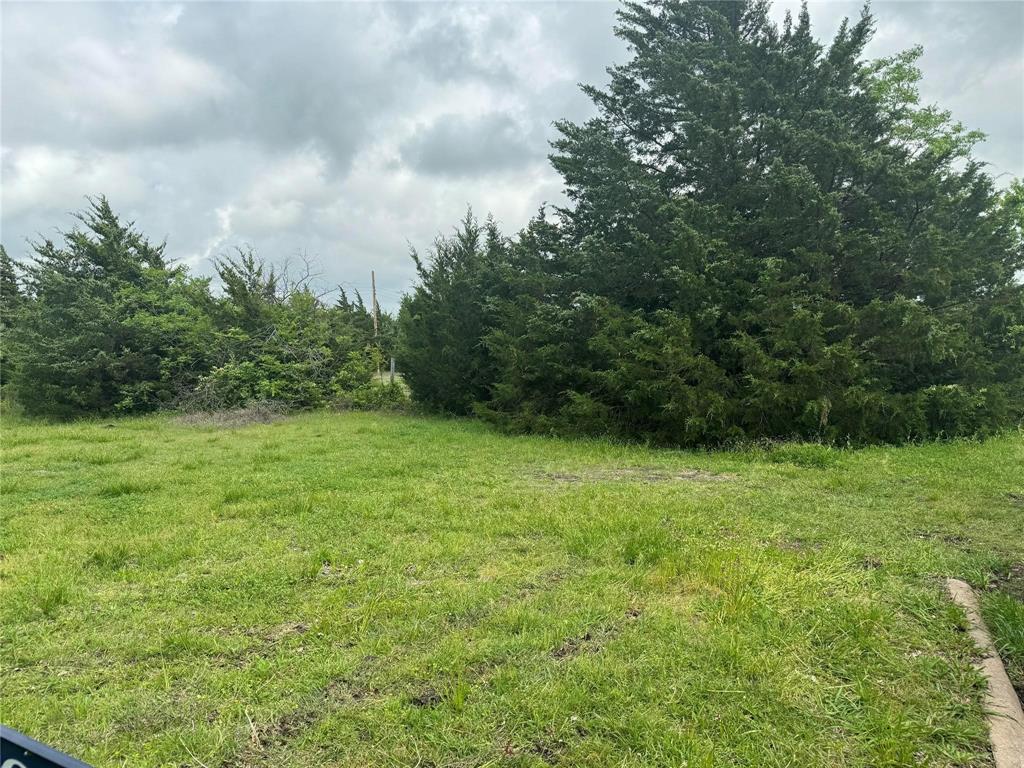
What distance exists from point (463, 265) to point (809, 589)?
12338 millimetres

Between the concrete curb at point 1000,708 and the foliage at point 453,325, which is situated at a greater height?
the foliage at point 453,325

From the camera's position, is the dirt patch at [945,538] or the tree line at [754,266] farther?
the tree line at [754,266]

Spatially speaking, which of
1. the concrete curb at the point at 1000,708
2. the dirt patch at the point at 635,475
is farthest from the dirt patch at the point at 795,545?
the dirt patch at the point at 635,475

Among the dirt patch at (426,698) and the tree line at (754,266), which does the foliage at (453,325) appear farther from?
the dirt patch at (426,698)

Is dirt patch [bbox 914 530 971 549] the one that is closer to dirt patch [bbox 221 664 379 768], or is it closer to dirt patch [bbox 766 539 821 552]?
dirt patch [bbox 766 539 821 552]


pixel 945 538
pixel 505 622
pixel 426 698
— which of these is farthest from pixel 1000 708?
pixel 945 538

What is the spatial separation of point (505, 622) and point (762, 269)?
7996 millimetres

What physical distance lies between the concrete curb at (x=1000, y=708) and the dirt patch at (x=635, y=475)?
12.0 ft

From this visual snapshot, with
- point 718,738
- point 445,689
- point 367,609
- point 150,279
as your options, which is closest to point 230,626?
point 367,609

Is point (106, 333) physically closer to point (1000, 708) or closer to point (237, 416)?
point (237, 416)

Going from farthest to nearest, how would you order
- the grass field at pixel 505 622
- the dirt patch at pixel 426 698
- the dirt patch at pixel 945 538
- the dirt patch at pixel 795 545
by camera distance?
the dirt patch at pixel 945 538
the dirt patch at pixel 795 545
the dirt patch at pixel 426 698
the grass field at pixel 505 622

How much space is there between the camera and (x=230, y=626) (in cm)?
283

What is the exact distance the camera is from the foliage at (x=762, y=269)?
852 centimetres

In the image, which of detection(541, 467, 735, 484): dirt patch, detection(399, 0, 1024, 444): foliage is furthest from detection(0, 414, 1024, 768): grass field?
detection(399, 0, 1024, 444): foliage
